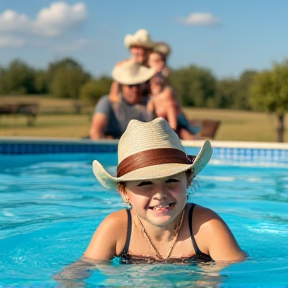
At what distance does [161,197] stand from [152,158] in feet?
0.55

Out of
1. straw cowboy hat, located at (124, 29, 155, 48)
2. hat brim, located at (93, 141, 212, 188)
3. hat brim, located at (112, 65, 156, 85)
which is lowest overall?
hat brim, located at (93, 141, 212, 188)

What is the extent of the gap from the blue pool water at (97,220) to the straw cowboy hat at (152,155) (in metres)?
0.50

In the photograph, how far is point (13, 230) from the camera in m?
4.67

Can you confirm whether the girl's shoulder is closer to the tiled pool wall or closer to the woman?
the tiled pool wall

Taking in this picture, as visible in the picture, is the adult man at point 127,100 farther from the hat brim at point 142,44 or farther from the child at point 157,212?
the child at point 157,212

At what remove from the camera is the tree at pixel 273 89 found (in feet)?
50.8

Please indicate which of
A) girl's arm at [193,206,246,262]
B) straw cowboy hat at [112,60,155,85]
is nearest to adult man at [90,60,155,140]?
straw cowboy hat at [112,60,155,85]

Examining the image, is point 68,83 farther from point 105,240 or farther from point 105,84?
point 105,240

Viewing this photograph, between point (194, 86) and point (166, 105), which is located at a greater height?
point (194, 86)

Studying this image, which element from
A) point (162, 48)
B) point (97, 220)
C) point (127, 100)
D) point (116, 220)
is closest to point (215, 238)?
point (116, 220)

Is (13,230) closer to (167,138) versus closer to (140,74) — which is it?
(167,138)

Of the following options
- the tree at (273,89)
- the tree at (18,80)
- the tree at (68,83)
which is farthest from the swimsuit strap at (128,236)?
the tree at (18,80)

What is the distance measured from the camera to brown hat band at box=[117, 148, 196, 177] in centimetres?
267

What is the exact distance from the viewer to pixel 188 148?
9.06 meters
